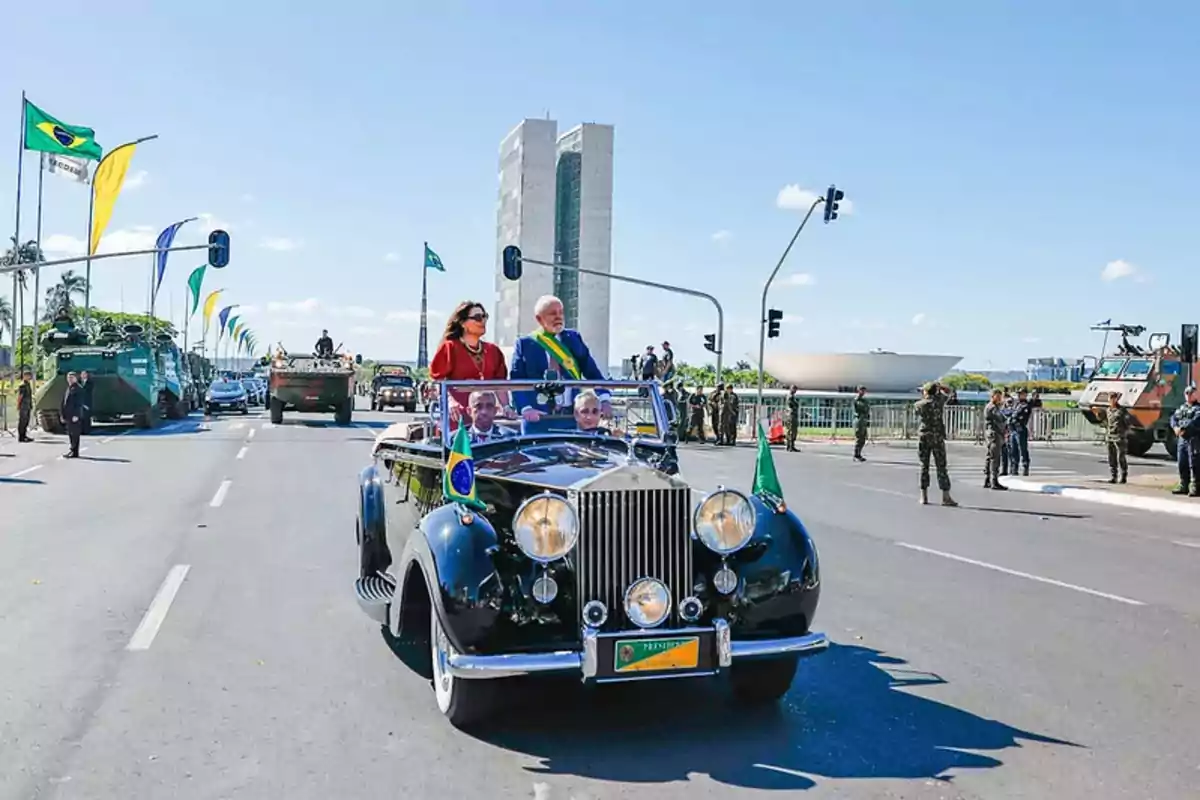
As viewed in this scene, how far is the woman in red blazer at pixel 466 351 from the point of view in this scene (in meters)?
7.12

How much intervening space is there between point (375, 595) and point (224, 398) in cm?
4223

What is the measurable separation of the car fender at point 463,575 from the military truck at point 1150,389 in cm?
2747

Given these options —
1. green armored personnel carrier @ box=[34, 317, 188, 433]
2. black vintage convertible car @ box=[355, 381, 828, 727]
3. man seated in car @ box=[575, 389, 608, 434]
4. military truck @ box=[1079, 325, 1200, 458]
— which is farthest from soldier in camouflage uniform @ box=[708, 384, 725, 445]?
black vintage convertible car @ box=[355, 381, 828, 727]

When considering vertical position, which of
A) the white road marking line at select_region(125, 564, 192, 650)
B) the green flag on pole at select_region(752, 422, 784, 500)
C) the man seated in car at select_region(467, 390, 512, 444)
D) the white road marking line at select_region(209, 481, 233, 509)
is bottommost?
the white road marking line at select_region(125, 564, 192, 650)

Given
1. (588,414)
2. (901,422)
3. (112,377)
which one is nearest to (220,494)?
(588,414)

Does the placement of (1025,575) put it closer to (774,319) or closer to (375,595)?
(375,595)

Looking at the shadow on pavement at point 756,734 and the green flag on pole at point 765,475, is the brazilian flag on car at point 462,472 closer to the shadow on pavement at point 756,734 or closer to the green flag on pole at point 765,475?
the shadow on pavement at point 756,734

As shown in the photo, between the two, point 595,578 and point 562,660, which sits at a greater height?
point 595,578

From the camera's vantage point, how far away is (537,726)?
5367mm

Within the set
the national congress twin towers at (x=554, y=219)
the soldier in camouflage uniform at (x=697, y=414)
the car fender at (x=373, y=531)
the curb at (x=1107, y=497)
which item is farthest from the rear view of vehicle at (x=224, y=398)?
the national congress twin towers at (x=554, y=219)

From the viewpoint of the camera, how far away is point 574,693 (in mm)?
5949

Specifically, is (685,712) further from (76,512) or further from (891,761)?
(76,512)

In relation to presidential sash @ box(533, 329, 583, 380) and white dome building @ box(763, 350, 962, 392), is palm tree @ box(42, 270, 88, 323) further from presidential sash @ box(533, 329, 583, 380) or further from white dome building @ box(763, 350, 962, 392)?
presidential sash @ box(533, 329, 583, 380)

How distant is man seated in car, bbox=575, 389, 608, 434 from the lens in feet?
21.5
